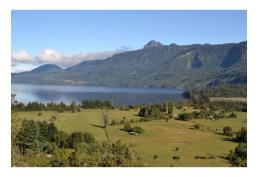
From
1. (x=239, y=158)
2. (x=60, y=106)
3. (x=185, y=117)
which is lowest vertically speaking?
(x=185, y=117)

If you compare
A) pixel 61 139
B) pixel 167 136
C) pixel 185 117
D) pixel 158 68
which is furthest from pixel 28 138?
pixel 158 68

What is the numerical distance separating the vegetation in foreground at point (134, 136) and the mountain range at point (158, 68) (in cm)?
4890

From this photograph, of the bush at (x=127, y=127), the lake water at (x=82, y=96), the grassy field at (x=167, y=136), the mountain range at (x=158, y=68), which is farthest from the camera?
the mountain range at (x=158, y=68)

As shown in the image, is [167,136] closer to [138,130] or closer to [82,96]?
[138,130]

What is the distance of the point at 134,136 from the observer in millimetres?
21938

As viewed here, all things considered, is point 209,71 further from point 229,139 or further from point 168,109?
point 229,139

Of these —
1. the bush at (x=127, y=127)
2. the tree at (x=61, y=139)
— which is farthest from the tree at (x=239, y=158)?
the bush at (x=127, y=127)

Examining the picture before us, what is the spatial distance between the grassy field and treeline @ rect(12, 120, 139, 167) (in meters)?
1.56

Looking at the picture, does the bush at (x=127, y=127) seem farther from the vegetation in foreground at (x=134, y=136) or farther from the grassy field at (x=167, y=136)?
the grassy field at (x=167, y=136)

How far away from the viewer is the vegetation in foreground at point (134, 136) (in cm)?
1017

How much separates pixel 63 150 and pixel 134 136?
35.6 ft

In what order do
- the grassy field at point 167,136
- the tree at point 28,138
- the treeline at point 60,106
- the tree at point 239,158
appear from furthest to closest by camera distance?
the treeline at point 60,106 → the grassy field at point 167,136 → the tree at point 28,138 → the tree at point 239,158

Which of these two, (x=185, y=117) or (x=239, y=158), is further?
(x=185, y=117)

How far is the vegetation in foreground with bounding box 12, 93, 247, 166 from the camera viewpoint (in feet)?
33.4
